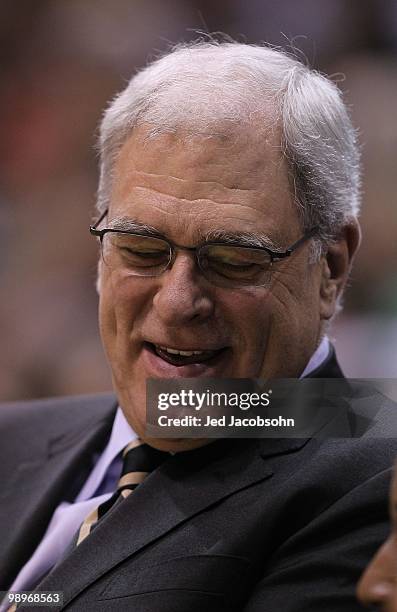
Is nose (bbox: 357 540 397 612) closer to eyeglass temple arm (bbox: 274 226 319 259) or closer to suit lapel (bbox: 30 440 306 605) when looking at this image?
suit lapel (bbox: 30 440 306 605)

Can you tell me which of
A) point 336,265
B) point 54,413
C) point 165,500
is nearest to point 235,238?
point 336,265

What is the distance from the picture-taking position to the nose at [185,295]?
120 cm

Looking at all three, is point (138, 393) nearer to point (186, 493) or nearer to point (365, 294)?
point (186, 493)

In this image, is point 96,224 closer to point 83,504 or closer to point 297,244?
point 297,244

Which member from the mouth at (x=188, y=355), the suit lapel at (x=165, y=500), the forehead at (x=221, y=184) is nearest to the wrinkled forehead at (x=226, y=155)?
the forehead at (x=221, y=184)

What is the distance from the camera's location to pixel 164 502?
4.00 feet

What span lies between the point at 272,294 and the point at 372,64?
126 cm

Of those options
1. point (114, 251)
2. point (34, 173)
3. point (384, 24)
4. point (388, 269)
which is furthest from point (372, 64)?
point (114, 251)

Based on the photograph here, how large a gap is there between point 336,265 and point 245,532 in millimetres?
432

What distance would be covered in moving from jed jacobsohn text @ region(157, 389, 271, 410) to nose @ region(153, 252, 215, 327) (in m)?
0.10

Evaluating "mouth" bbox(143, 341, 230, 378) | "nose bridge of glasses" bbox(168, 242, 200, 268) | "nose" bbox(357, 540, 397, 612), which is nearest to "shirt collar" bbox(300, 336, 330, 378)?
"mouth" bbox(143, 341, 230, 378)

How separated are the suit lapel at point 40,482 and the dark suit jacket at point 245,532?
8.0 inches

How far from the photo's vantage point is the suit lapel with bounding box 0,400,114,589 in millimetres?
1397

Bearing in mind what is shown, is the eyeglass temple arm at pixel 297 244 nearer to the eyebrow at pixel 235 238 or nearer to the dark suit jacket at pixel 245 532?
the eyebrow at pixel 235 238
